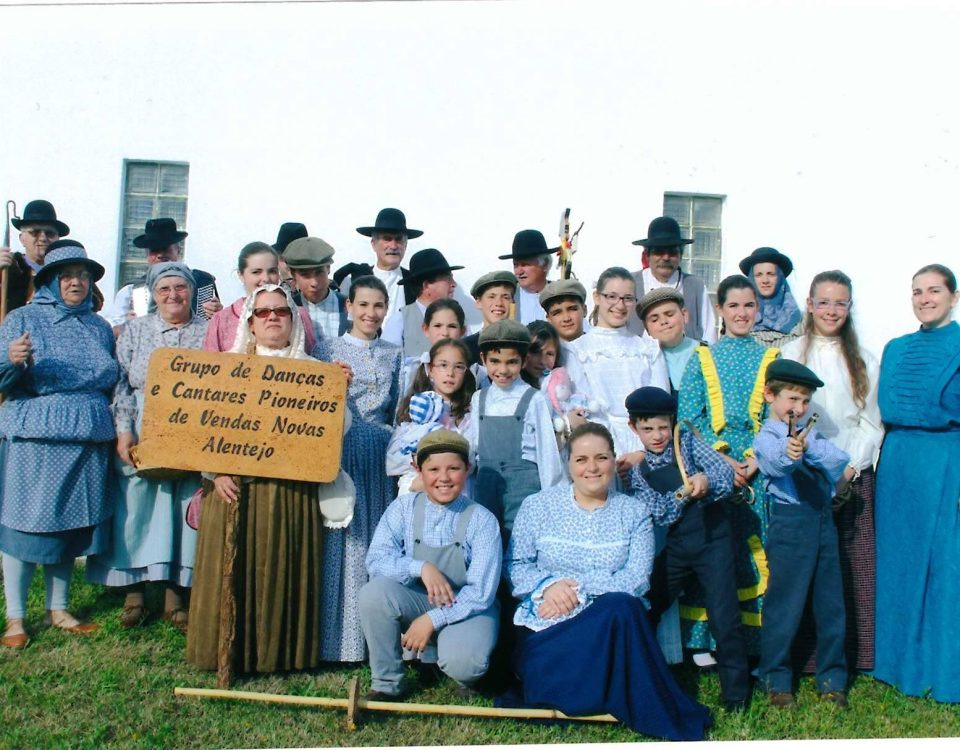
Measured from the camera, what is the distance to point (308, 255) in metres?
5.70

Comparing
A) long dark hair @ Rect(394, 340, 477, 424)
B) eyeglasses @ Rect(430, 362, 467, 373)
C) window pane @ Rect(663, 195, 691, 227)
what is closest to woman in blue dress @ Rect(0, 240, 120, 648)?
long dark hair @ Rect(394, 340, 477, 424)

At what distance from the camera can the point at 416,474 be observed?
4781 millimetres

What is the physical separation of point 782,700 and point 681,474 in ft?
3.86

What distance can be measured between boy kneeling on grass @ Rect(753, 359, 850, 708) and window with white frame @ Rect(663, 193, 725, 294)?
414cm

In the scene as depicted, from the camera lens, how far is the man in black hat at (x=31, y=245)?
6.26 m

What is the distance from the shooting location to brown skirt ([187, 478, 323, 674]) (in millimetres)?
4547

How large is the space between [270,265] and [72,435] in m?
1.48

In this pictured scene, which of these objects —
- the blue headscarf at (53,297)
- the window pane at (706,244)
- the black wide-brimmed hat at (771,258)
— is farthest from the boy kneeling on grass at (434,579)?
the window pane at (706,244)

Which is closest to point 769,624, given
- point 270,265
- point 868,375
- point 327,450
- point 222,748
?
point 868,375

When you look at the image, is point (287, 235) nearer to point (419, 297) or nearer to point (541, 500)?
point (419, 297)

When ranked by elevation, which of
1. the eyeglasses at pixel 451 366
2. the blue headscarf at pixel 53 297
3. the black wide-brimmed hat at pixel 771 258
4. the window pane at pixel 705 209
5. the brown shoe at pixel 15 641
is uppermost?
the window pane at pixel 705 209

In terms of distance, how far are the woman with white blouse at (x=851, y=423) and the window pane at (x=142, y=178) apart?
5.80 metres

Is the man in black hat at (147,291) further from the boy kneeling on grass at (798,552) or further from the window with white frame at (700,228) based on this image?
the window with white frame at (700,228)

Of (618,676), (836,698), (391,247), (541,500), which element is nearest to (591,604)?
(618,676)
